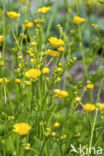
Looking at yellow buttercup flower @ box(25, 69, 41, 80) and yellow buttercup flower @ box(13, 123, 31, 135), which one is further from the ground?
yellow buttercup flower @ box(25, 69, 41, 80)

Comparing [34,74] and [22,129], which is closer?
[22,129]

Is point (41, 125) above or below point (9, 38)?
above

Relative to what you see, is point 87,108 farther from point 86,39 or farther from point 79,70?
point 86,39

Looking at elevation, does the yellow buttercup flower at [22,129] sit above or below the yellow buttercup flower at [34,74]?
below

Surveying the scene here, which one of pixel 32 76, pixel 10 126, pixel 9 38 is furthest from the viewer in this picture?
pixel 9 38

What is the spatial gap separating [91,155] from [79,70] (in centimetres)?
155

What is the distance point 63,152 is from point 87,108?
210 mm

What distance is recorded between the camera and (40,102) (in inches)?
47.6

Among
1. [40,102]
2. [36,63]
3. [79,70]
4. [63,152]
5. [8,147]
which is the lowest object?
[79,70]

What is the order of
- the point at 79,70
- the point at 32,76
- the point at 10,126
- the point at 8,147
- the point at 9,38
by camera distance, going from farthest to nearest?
the point at 9,38, the point at 79,70, the point at 8,147, the point at 10,126, the point at 32,76

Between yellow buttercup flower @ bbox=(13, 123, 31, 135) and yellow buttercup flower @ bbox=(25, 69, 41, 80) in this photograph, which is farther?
yellow buttercup flower @ bbox=(25, 69, 41, 80)

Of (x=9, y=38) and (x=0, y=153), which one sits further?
(x=9, y=38)

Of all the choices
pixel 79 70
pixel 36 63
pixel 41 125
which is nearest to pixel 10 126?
pixel 41 125

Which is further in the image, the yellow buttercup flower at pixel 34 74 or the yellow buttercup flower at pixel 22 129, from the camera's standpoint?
the yellow buttercup flower at pixel 34 74
